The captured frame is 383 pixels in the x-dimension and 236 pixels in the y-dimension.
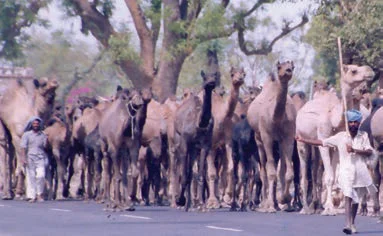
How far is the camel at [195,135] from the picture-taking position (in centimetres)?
2477

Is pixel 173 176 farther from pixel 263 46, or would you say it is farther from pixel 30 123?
pixel 263 46

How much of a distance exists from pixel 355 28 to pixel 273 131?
4873mm

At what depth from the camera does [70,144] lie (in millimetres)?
30969

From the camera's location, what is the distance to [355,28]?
2872cm

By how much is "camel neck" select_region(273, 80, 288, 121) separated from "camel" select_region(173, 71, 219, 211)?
4.24 feet

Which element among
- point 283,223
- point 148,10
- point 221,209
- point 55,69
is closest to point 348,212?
point 283,223

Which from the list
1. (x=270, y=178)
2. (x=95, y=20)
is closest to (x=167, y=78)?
(x=95, y=20)

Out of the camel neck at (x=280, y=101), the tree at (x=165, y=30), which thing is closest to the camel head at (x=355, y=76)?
the camel neck at (x=280, y=101)

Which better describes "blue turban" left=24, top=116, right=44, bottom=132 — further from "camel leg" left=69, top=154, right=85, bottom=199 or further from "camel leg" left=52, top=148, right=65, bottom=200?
"camel leg" left=69, top=154, right=85, bottom=199

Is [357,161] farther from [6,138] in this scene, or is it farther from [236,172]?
[6,138]

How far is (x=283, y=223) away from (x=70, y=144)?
1105 cm

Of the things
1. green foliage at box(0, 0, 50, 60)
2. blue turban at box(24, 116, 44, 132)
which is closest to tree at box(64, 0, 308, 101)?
green foliage at box(0, 0, 50, 60)

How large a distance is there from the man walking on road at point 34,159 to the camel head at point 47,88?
119cm

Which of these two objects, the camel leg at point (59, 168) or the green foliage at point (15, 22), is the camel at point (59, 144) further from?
the green foliage at point (15, 22)
